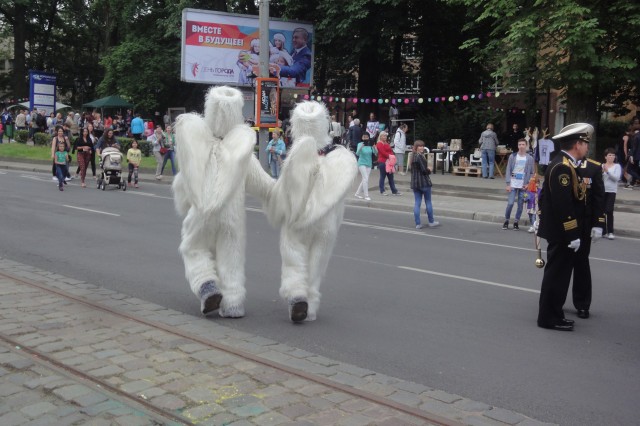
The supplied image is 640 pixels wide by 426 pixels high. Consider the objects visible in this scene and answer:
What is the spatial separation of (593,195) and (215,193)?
3562 mm

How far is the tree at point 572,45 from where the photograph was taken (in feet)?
62.5

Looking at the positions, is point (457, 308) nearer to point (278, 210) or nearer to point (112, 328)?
point (278, 210)

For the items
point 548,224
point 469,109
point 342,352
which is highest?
point 469,109

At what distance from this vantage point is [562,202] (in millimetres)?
6500

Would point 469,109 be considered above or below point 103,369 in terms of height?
above

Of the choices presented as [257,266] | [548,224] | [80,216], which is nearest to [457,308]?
[548,224]

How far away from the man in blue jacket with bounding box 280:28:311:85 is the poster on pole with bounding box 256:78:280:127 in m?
9.07

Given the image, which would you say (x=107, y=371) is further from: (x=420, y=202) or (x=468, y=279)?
(x=420, y=202)

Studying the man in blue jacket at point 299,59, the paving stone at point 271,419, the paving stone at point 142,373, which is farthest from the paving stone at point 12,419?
the man in blue jacket at point 299,59

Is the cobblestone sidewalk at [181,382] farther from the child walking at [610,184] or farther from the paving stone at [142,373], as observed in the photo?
the child walking at [610,184]

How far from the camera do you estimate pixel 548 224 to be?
6.64m

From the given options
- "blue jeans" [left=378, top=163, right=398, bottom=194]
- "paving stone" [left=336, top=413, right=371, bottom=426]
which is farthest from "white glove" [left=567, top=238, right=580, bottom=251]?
"blue jeans" [left=378, top=163, right=398, bottom=194]

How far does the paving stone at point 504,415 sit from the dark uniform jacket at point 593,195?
2993mm

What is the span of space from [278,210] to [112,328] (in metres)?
1.66
